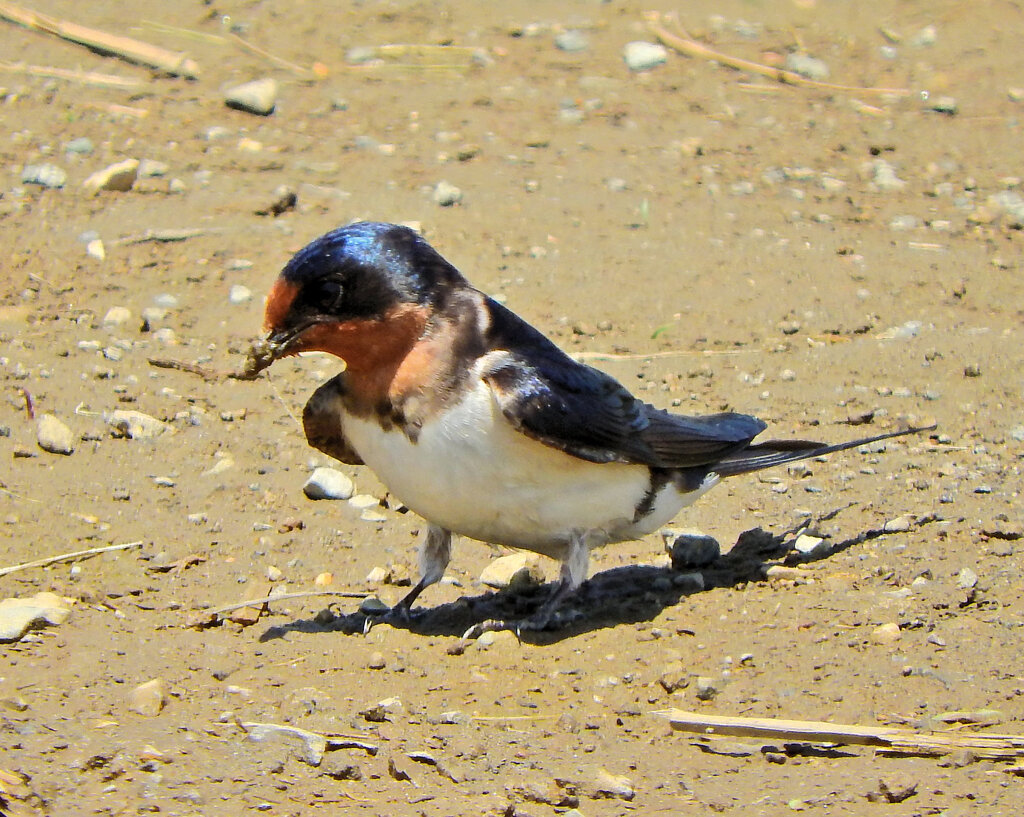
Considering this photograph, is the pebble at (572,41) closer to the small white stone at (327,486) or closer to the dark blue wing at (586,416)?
the small white stone at (327,486)

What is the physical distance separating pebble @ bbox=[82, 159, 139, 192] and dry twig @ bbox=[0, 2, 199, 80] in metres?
1.37

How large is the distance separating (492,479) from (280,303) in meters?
0.71

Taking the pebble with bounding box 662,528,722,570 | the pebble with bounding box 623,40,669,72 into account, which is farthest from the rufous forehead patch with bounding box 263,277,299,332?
the pebble with bounding box 623,40,669,72

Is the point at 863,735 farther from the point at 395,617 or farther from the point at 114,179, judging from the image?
the point at 114,179

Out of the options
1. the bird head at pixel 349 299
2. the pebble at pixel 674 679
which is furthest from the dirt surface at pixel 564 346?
the bird head at pixel 349 299

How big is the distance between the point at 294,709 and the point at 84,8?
253 inches

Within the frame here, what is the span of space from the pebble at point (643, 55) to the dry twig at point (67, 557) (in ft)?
17.8

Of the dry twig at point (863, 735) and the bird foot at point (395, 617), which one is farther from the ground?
the dry twig at point (863, 735)

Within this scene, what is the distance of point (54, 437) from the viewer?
16.2ft

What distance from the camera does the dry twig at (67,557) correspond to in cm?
424

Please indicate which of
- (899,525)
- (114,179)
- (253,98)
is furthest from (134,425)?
(253,98)

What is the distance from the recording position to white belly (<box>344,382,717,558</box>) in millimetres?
3707

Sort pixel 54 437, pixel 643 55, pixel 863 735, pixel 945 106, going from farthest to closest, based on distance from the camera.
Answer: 1. pixel 643 55
2. pixel 945 106
3. pixel 54 437
4. pixel 863 735

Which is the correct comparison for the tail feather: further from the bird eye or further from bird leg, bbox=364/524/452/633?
the bird eye
